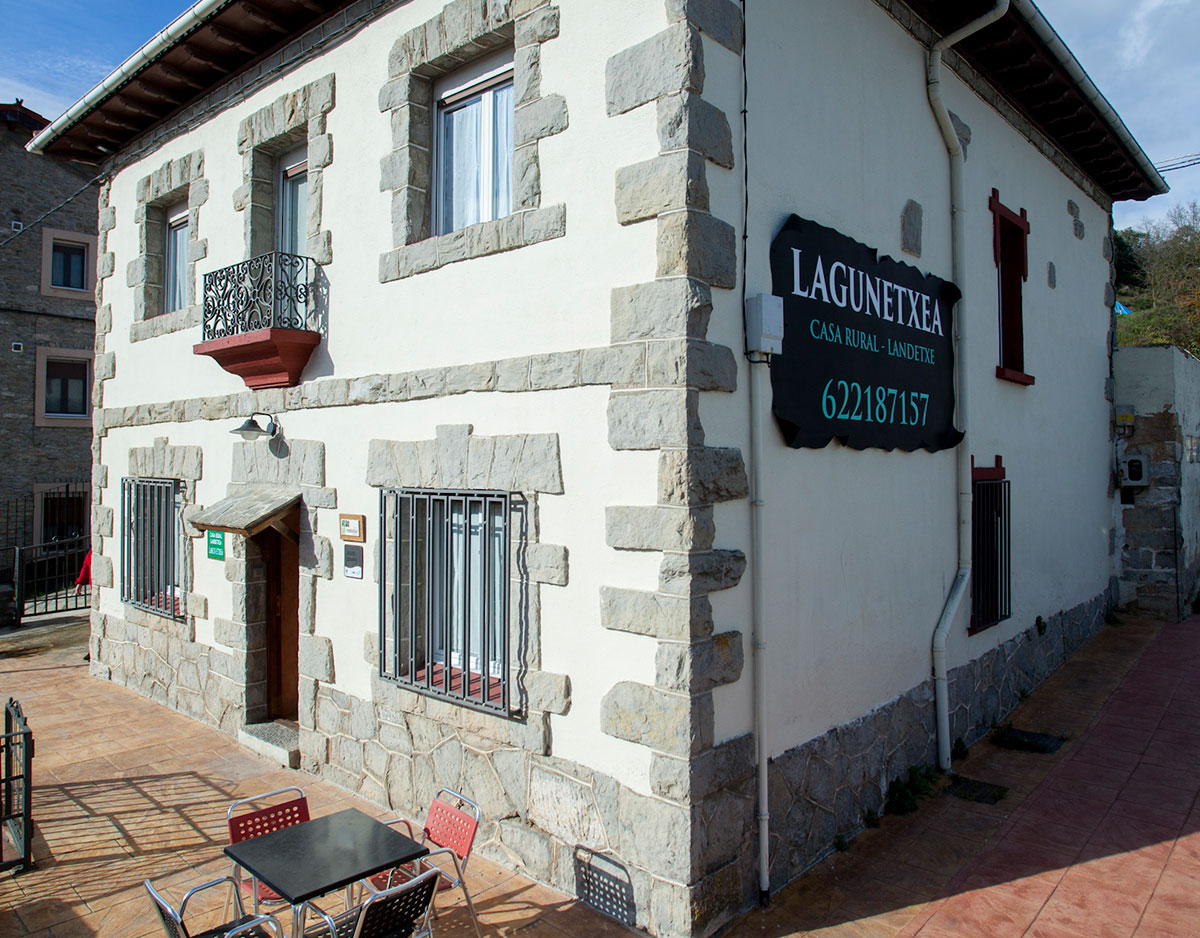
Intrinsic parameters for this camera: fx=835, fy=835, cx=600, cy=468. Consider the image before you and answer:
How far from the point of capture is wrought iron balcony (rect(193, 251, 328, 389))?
6.41 m

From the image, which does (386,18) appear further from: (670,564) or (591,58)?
(670,564)

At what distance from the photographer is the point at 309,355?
21.4ft

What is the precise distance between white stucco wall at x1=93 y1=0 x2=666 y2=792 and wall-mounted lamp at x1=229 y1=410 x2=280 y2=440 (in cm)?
20

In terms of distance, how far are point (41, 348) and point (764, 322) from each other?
1912 cm

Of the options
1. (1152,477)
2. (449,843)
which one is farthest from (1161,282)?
(449,843)

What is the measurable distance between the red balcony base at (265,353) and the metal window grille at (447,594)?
1520 millimetres

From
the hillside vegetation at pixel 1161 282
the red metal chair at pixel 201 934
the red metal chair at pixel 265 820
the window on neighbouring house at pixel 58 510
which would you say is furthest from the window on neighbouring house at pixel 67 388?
the hillside vegetation at pixel 1161 282

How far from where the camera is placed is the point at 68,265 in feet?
62.3

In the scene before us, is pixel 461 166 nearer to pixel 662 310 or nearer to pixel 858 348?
pixel 662 310

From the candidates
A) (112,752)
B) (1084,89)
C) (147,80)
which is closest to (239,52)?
(147,80)

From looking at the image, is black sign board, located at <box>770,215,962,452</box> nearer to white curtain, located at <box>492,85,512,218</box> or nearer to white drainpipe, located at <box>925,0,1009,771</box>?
white drainpipe, located at <box>925,0,1009,771</box>

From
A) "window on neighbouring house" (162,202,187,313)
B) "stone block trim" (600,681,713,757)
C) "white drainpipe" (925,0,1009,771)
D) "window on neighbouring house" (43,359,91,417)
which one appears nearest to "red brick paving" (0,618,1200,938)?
"white drainpipe" (925,0,1009,771)

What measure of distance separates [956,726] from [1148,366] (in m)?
6.92

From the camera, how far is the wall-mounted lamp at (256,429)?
6.74 m
